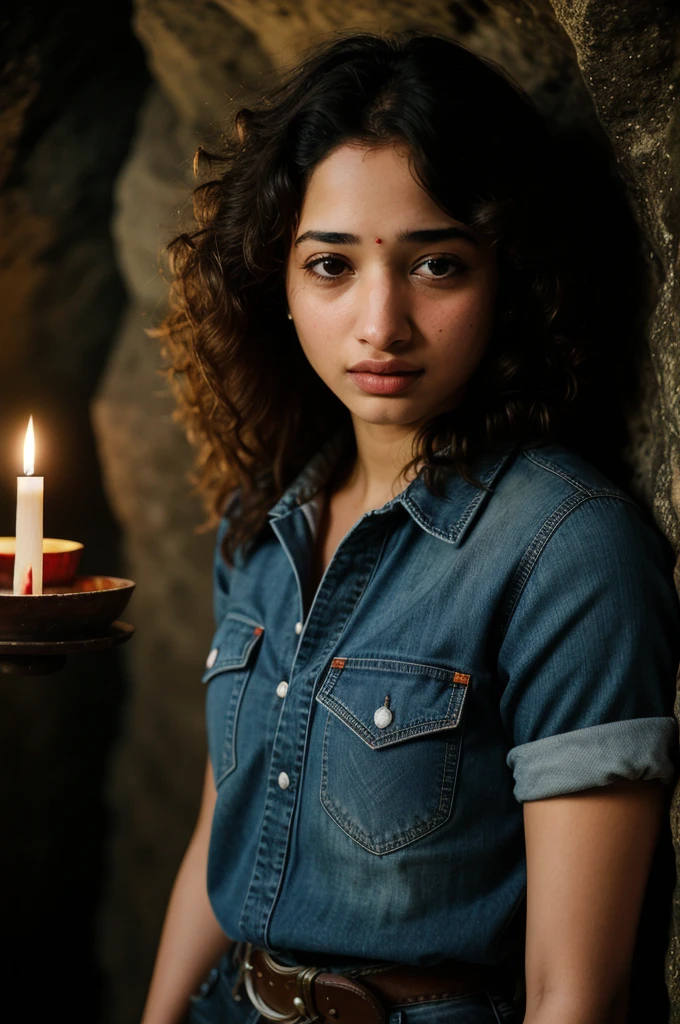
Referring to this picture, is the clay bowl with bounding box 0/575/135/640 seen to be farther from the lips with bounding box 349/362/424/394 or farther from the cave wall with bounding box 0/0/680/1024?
the cave wall with bounding box 0/0/680/1024

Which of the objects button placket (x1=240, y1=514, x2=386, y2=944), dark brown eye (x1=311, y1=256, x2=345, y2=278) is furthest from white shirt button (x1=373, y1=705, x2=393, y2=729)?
dark brown eye (x1=311, y1=256, x2=345, y2=278)

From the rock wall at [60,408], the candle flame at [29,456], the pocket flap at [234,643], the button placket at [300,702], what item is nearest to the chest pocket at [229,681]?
the pocket flap at [234,643]

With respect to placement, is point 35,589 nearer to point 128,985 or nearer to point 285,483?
point 285,483

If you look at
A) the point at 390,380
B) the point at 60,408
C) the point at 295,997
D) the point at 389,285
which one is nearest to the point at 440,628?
the point at 390,380

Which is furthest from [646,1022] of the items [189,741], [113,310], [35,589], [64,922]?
[113,310]

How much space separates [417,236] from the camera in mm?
1157

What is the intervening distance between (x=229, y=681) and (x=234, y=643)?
0.18ft

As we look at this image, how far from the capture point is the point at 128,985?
2.23 meters

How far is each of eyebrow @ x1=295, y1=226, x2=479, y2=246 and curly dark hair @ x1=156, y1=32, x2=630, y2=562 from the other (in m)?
0.02

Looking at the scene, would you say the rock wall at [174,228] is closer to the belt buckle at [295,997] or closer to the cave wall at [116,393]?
the cave wall at [116,393]

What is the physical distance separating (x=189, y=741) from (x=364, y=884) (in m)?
1.08

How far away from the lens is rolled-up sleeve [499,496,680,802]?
1050 millimetres

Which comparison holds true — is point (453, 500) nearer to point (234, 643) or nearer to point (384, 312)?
point (384, 312)

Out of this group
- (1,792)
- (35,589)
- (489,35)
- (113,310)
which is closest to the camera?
(35,589)
